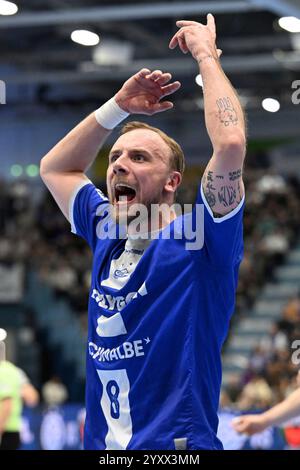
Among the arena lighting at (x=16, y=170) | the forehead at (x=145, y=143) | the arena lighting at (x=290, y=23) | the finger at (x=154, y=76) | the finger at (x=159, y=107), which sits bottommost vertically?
the forehead at (x=145, y=143)

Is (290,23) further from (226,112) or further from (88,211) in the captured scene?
(226,112)

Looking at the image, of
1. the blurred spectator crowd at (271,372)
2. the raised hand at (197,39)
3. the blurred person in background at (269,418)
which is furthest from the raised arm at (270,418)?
the blurred spectator crowd at (271,372)

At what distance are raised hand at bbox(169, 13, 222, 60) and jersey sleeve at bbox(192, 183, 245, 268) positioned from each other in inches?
18.7

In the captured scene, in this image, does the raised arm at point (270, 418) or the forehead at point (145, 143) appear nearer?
the forehead at point (145, 143)

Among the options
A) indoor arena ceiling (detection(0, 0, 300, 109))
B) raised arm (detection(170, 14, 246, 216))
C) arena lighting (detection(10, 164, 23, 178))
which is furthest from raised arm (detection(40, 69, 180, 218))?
arena lighting (detection(10, 164, 23, 178))

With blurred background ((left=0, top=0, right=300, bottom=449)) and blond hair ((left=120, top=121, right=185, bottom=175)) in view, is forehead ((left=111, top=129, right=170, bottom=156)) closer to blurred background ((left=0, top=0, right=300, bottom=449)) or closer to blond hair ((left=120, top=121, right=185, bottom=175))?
blond hair ((left=120, top=121, right=185, bottom=175))

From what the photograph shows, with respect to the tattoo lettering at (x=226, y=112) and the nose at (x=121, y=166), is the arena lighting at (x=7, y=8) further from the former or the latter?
the tattoo lettering at (x=226, y=112)

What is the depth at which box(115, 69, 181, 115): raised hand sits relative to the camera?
145 inches

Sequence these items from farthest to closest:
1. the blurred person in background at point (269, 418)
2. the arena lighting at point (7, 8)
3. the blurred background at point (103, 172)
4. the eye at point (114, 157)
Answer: the blurred background at point (103, 172), the arena lighting at point (7, 8), the blurred person in background at point (269, 418), the eye at point (114, 157)

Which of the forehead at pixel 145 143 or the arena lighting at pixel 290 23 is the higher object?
the arena lighting at pixel 290 23

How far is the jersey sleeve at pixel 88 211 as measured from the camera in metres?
3.84

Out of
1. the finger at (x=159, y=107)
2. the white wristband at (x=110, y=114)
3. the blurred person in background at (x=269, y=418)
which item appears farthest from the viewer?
the blurred person in background at (x=269, y=418)

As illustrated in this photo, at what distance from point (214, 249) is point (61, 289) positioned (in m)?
17.4

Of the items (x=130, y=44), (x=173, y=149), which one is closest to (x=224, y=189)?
(x=173, y=149)
